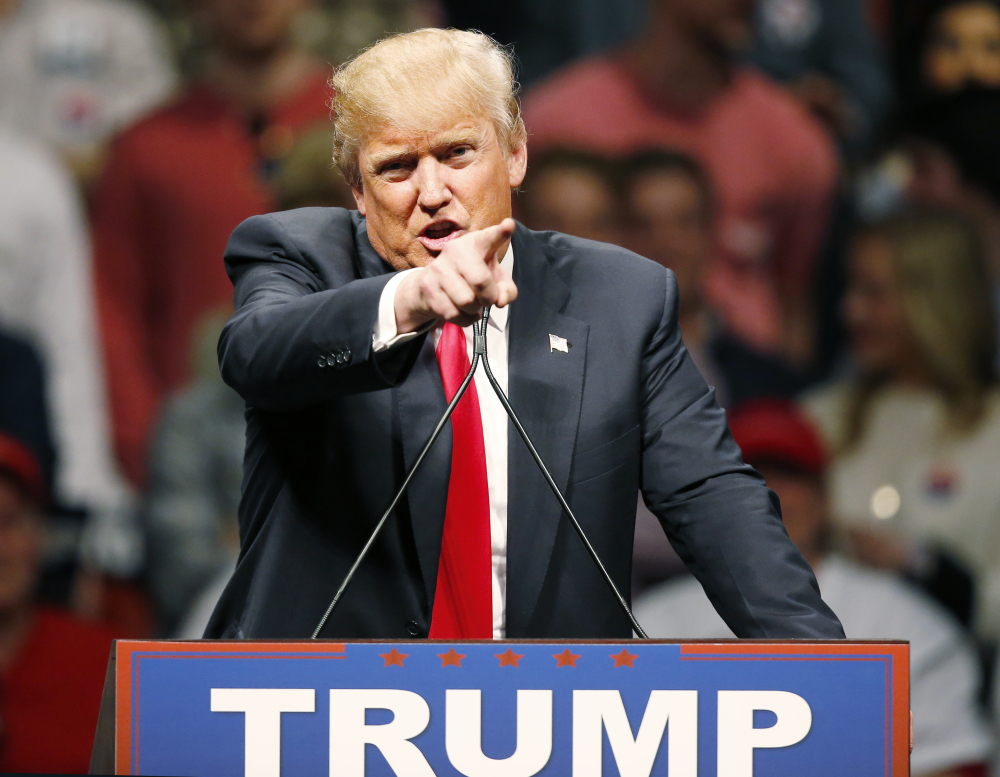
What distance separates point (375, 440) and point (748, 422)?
124 inches

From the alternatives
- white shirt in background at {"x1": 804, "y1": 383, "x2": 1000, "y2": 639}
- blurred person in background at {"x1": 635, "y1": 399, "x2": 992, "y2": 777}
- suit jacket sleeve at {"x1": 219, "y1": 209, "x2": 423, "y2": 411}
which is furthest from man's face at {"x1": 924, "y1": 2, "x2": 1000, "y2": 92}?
suit jacket sleeve at {"x1": 219, "y1": 209, "x2": 423, "y2": 411}

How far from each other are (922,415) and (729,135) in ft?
4.08

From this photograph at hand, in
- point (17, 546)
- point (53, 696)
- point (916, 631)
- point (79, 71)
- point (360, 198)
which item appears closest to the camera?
point (360, 198)

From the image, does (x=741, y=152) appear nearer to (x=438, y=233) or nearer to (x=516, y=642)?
(x=438, y=233)

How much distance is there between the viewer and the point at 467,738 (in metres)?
1.29

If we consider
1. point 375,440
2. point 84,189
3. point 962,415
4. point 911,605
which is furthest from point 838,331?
point 375,440

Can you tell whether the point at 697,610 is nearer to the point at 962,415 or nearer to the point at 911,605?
the point at 911,605

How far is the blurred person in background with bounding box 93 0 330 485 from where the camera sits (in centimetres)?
450

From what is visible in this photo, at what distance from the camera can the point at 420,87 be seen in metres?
1.55

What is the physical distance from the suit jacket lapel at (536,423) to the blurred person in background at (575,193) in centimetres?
300

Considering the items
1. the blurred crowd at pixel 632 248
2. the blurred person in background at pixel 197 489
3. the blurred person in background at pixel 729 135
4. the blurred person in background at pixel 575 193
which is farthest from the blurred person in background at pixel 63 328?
the blurred person in background at pixel 729 135

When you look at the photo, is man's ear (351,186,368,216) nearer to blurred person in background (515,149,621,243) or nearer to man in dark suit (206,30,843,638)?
man in dark suit (206,30,843,638)

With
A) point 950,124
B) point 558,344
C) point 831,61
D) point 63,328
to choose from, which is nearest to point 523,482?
point 558,344

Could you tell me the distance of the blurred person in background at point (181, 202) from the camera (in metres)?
4.50
